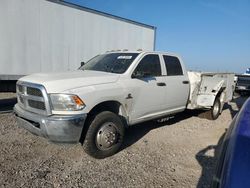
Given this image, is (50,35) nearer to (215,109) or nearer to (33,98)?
(33,98)

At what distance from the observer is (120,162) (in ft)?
12.6

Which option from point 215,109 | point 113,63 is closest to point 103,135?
point 113,63

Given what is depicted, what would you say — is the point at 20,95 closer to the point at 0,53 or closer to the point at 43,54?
the point at 0,53

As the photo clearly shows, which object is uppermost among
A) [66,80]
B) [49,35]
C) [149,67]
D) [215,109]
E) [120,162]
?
[49,35]

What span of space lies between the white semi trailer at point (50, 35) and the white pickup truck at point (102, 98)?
3965 millimetres

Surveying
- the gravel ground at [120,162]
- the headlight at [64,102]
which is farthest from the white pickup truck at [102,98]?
the gravel ground at [120,162]

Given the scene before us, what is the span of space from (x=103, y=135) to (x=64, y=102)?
0.92 m

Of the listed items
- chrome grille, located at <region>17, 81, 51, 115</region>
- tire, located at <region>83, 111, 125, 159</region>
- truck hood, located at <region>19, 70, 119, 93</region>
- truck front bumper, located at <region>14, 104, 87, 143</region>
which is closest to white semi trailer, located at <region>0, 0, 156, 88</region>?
chrome grille, located at <region>17, 81, 51, 115</region>

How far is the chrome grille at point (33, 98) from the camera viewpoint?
346cm

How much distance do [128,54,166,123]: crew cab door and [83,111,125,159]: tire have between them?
0.49 meters

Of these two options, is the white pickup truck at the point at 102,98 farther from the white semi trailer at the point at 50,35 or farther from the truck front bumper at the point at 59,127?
the white semi trailer at the point at 50,35

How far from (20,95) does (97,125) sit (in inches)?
60.4

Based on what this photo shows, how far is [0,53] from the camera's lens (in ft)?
24.5

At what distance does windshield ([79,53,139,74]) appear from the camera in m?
4.56
